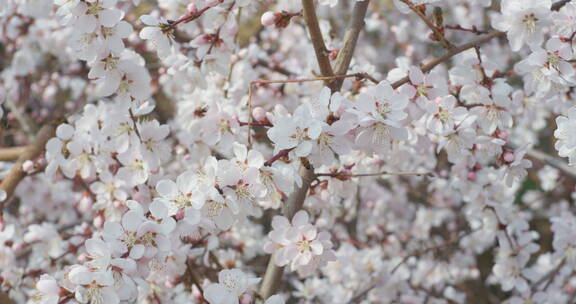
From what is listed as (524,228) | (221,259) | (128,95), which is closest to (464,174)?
(524,228)

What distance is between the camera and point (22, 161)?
233cm

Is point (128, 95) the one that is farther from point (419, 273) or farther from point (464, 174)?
point (419, 273)

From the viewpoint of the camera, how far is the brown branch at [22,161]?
2.25 meters

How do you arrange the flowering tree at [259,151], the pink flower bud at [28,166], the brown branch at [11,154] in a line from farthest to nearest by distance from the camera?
the brown branch at [11,154] → the pink flower bud at [28,166] → the flowering tree at [259,151]

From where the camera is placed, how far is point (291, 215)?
176 cm

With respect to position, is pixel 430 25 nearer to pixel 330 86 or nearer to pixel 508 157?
pixel 330 86

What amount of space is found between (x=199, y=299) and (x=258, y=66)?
1.62 m

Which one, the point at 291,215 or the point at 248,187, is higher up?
the point at 248,187

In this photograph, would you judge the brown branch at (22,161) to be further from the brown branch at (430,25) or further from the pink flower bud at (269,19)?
the brown branch at (430,25)

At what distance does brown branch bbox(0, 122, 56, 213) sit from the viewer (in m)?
2.25

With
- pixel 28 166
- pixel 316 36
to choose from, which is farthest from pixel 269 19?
pixel 28 166

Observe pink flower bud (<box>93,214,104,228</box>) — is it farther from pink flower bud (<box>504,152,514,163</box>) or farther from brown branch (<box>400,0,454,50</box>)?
pink flower bud (<box>504,152,514,163</box>)

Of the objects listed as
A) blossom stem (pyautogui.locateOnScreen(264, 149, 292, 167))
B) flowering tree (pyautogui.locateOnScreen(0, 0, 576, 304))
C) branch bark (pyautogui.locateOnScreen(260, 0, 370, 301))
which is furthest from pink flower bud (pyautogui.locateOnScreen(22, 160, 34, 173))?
blossom stem (pyautogui.locateOnScreen(264, 149, 292, 167))

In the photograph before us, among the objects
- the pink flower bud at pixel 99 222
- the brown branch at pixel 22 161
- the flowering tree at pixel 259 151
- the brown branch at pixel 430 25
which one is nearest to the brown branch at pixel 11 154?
the flowering tree at pixel 259 151
